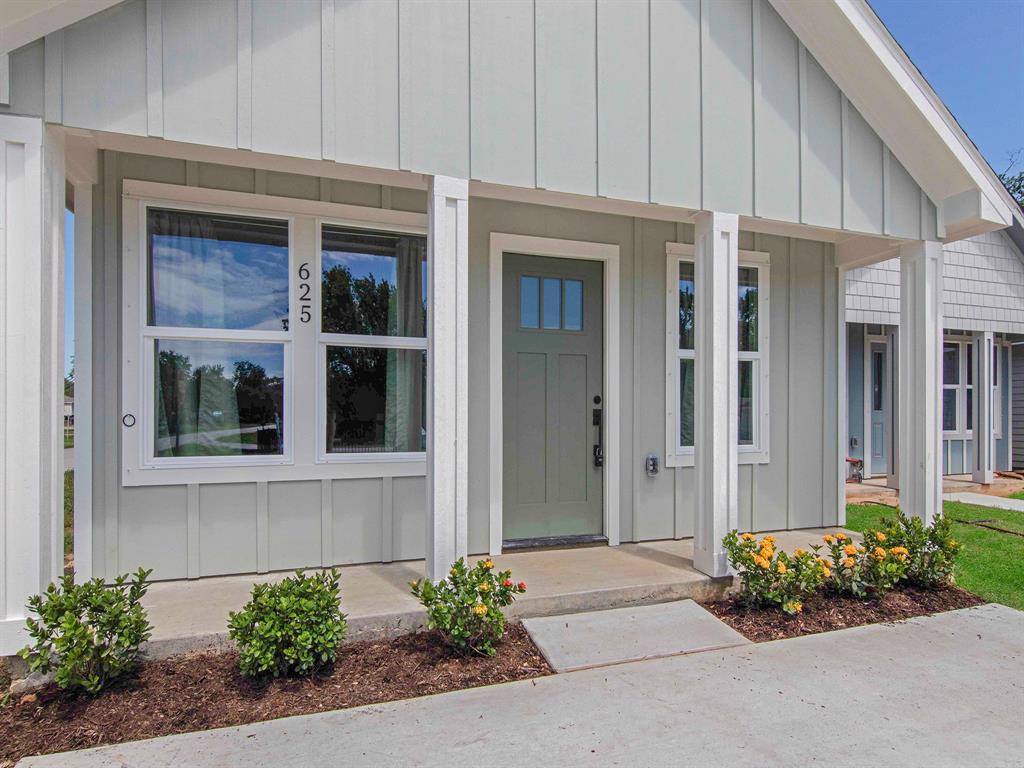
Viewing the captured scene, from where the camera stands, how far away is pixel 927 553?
3.74 m

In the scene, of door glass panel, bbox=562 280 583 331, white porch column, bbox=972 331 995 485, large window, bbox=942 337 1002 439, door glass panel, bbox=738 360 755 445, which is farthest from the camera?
large window, bbox=942 337 1002 439

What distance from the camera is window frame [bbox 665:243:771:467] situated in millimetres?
4582

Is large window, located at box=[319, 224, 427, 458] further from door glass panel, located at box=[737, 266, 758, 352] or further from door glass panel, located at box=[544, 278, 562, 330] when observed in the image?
door glass panel, located at box=[737, 266, 758, 352]

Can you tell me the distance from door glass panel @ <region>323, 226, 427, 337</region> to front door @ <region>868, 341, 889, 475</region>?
23.0ft

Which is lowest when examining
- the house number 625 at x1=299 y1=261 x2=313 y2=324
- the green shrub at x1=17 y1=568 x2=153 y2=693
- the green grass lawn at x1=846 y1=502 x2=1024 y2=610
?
the green grass lawn at x1=846 y1=502 x2=1024 y2=610

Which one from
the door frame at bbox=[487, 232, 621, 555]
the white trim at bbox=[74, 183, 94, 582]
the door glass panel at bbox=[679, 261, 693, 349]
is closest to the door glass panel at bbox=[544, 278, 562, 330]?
the door frame at bbox=[487, 232, 621, 555]

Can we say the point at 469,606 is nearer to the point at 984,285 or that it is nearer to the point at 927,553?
the point at 927,553

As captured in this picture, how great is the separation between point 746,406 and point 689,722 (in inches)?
121

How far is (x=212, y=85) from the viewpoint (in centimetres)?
271

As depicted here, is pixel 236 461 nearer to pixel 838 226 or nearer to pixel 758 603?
pixel 758 603

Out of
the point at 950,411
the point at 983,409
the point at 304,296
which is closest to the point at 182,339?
the point at 304,296

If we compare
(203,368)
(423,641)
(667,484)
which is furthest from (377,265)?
(667,484)

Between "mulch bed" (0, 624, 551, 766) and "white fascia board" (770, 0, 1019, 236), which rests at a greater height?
"white fascia board" (770, 0, 1019, 236)

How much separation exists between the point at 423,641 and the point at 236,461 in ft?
5.30
